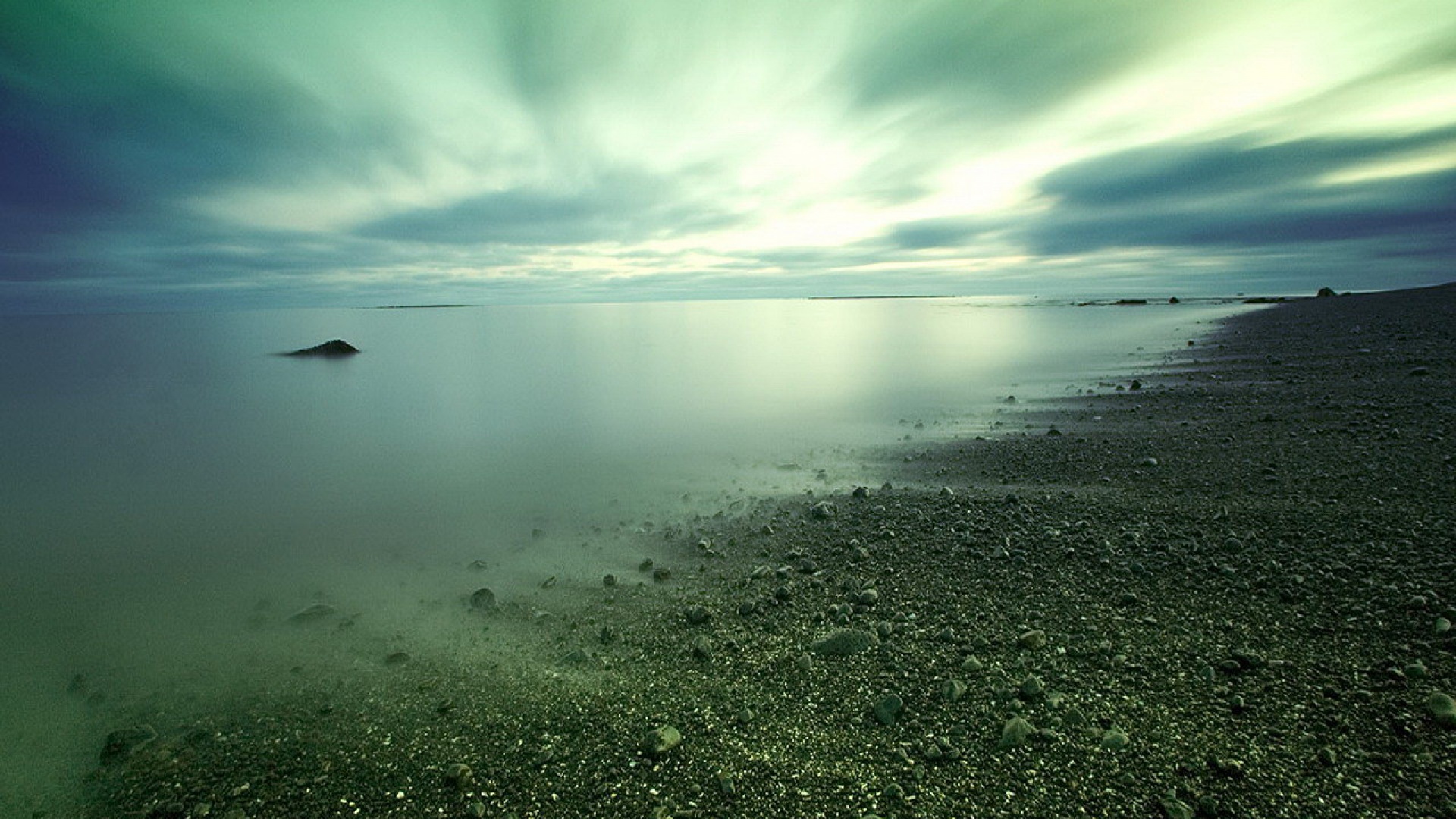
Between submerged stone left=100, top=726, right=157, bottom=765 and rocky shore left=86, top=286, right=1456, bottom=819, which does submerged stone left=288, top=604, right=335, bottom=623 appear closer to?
rocky shore left=86, top=286, right=1456, bottom=819

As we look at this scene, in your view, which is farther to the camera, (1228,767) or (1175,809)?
(1228,767)

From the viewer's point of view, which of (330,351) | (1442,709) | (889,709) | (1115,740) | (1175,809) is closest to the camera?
(1175,809)

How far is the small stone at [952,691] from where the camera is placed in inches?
171

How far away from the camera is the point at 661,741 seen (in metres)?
4.12

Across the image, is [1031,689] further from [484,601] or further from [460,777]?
[484,601]

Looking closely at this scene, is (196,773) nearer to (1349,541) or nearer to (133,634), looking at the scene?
(133,634)

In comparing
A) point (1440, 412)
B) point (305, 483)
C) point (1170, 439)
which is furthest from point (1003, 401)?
point (305, 483)

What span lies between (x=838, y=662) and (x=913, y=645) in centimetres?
70

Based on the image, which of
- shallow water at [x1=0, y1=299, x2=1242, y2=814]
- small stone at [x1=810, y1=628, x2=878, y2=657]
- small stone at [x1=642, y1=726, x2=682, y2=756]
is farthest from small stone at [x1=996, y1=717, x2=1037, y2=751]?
shallow water at [x1=0, y1=299, x2=1242, y2=814]

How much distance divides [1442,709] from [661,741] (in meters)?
5.04

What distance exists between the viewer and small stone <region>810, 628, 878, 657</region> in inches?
199

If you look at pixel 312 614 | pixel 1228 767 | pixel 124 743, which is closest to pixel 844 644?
pixel 1228 767

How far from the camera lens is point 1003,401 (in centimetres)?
1814

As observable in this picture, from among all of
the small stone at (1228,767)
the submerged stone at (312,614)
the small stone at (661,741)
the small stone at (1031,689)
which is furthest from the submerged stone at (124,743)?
the small stone at (1228,767)
